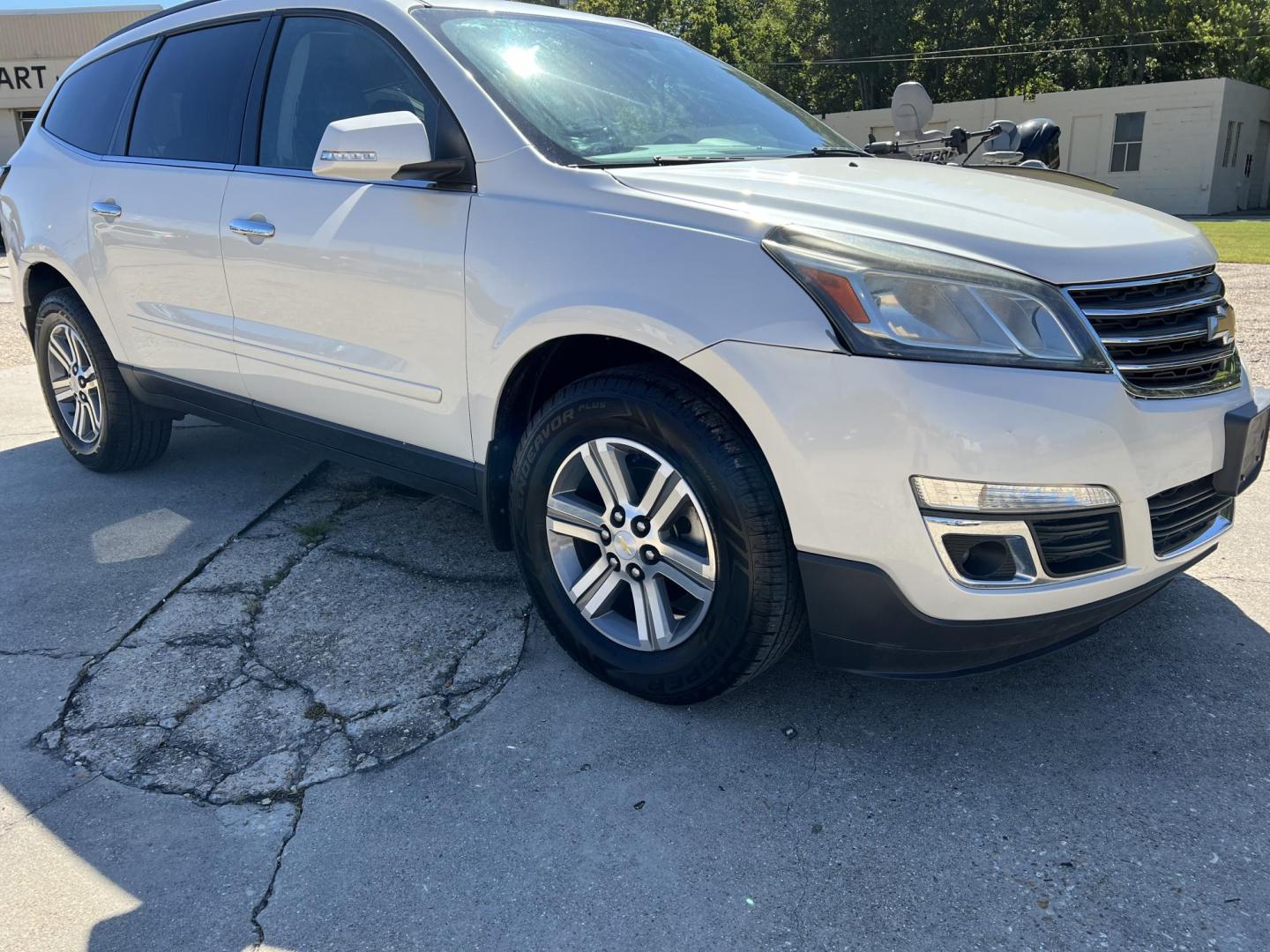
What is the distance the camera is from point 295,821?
2227mm

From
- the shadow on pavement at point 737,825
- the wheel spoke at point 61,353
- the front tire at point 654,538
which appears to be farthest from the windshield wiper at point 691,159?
the wheel spoke at point 61,353

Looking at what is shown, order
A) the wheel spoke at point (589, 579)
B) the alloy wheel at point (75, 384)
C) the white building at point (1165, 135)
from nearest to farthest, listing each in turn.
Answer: the wheel spoke at point (589, 579)
the alloy wheel at point (75, 384)
the white building at point (1165, 135)

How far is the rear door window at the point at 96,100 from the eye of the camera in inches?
163

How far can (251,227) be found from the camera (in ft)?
10.7

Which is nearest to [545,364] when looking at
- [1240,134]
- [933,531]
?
[933,531]

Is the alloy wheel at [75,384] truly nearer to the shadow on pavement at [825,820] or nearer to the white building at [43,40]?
the shadow on pavement at [825,820]

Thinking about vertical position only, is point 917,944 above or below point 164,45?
below

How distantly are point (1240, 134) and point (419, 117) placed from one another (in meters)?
37.7

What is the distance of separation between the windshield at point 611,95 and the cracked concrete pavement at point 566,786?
1443mm

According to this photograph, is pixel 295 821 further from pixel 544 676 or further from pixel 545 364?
pixel 545 364

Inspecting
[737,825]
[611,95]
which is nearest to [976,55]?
[611,95]

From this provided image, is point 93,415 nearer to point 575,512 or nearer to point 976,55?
point 575,512

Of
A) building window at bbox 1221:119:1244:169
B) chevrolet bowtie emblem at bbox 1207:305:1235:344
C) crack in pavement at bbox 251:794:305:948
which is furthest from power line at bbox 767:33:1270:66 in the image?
crack in pavement at bbox 251:794:305:948

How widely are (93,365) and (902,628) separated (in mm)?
3727
